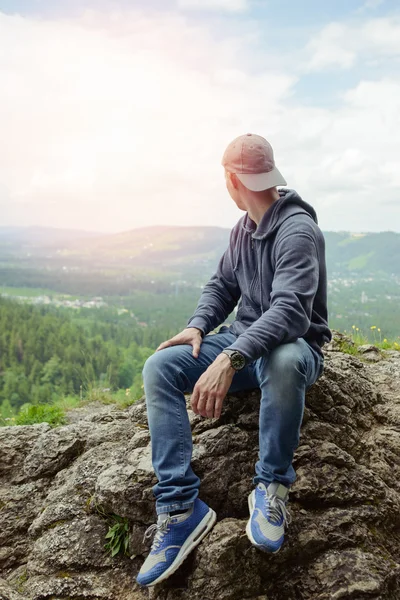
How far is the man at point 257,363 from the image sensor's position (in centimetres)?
313

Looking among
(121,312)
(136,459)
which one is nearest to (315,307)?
(136,459)

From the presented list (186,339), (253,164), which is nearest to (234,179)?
(253,164)

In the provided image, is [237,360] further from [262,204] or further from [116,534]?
[116,534]

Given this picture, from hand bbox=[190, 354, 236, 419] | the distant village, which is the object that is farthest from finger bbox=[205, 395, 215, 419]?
the distant village

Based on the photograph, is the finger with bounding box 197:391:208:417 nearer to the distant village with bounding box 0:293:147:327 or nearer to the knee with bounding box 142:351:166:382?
the knee with bounding box 142:351:166:382

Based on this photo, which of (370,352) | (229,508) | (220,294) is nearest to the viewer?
(229,508)

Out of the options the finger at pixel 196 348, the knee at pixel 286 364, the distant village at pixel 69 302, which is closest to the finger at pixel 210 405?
the knee at pixel 286 364

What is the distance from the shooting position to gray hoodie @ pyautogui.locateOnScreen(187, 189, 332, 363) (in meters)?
3.25

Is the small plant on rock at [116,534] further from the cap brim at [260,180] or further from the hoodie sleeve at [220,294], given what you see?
the cap brim at [260,180]

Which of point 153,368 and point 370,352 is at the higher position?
point 153,368

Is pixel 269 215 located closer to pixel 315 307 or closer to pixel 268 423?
pixel 315 307

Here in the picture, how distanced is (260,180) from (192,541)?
8.61ft

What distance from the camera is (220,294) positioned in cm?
443

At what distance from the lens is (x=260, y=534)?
3047mm
